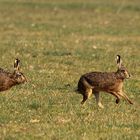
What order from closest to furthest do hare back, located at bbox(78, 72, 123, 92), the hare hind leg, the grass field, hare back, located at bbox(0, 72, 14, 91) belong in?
the grass field
hare back, located at bbox(0, 72, 14, 91)
the hare hind leg
hare back, located at bbox(78, 72, 123, 92)

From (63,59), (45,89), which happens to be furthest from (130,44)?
(45,89)

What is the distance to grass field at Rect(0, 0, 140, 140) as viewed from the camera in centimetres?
1120

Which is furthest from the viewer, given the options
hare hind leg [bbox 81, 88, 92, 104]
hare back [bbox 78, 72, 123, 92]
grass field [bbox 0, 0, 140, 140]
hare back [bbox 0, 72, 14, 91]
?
hare back [bbox 78, 72, 123, 92]

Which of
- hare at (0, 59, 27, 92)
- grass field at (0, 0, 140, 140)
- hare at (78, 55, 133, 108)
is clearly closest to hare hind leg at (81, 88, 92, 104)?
hare at (78, 55, 133, 108)

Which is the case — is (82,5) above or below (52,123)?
below

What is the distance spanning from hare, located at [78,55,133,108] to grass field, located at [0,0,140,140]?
22cm

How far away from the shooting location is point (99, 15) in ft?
146

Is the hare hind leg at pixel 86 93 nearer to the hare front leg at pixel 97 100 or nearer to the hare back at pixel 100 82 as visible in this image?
the hare back at pixel 100 82

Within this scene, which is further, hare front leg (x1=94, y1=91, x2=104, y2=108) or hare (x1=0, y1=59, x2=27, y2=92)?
hare front leg (x1=94, y1=91, x2=104, y2=108)

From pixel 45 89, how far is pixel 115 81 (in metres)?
1.96

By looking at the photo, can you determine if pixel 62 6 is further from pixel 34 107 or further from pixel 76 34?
pixel 34 107

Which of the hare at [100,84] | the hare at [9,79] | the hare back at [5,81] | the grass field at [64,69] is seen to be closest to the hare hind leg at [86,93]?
the hare at [100,84]

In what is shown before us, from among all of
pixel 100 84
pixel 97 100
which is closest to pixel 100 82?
pixel 100 84

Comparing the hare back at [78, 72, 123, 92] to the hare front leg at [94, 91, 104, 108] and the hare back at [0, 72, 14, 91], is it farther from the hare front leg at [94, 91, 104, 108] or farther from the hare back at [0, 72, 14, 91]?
the hare back at [0, 72, 14, 91]
